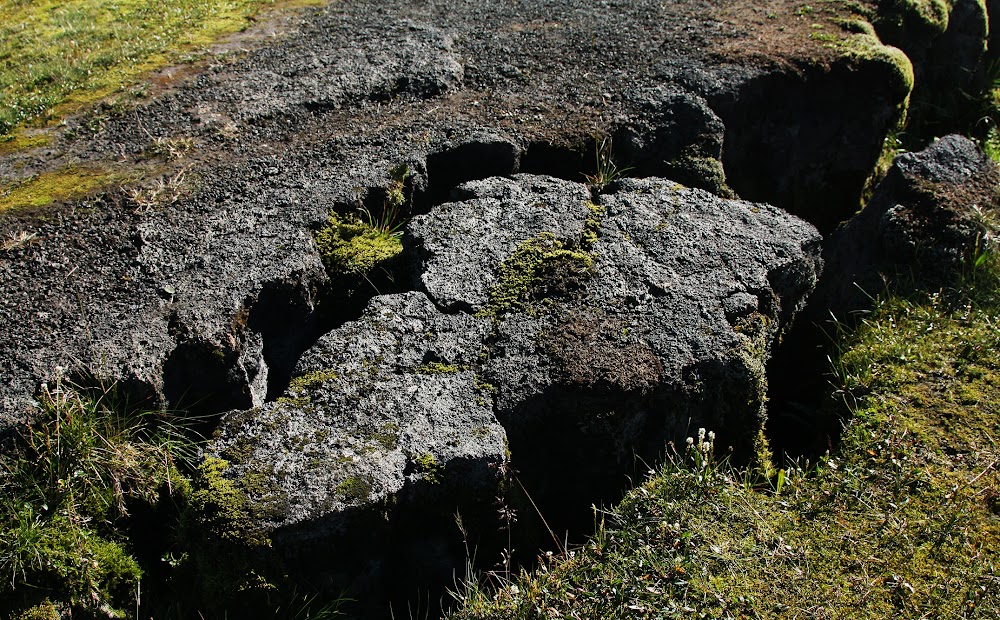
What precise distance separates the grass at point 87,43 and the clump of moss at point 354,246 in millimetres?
1811

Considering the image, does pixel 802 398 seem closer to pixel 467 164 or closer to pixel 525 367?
pixel 525 367

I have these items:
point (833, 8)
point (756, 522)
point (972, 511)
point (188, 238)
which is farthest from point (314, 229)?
point (833, 8)

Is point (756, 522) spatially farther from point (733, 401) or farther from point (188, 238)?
point (188, 238)

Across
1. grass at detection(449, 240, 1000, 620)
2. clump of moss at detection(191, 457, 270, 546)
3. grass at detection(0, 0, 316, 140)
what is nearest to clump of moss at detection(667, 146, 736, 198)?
grass at detection(449, 240, 1000, 620)

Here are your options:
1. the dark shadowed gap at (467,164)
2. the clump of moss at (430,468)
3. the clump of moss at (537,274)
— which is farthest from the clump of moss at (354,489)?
the dark shadowed gap at (467,164)

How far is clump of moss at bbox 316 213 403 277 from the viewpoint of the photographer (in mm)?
3230

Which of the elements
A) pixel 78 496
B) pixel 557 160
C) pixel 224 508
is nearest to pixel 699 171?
pixel 557 160

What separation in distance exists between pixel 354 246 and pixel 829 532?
196 cm

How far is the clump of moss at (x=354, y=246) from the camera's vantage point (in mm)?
3230

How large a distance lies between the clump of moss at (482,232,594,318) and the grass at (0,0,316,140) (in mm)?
2534

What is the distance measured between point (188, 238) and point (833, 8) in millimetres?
3944

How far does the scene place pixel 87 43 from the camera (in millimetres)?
4918

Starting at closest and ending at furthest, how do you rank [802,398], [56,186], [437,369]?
1. [437,369]
2. [802,398]
3. [56,186]

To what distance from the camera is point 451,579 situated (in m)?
2.60
